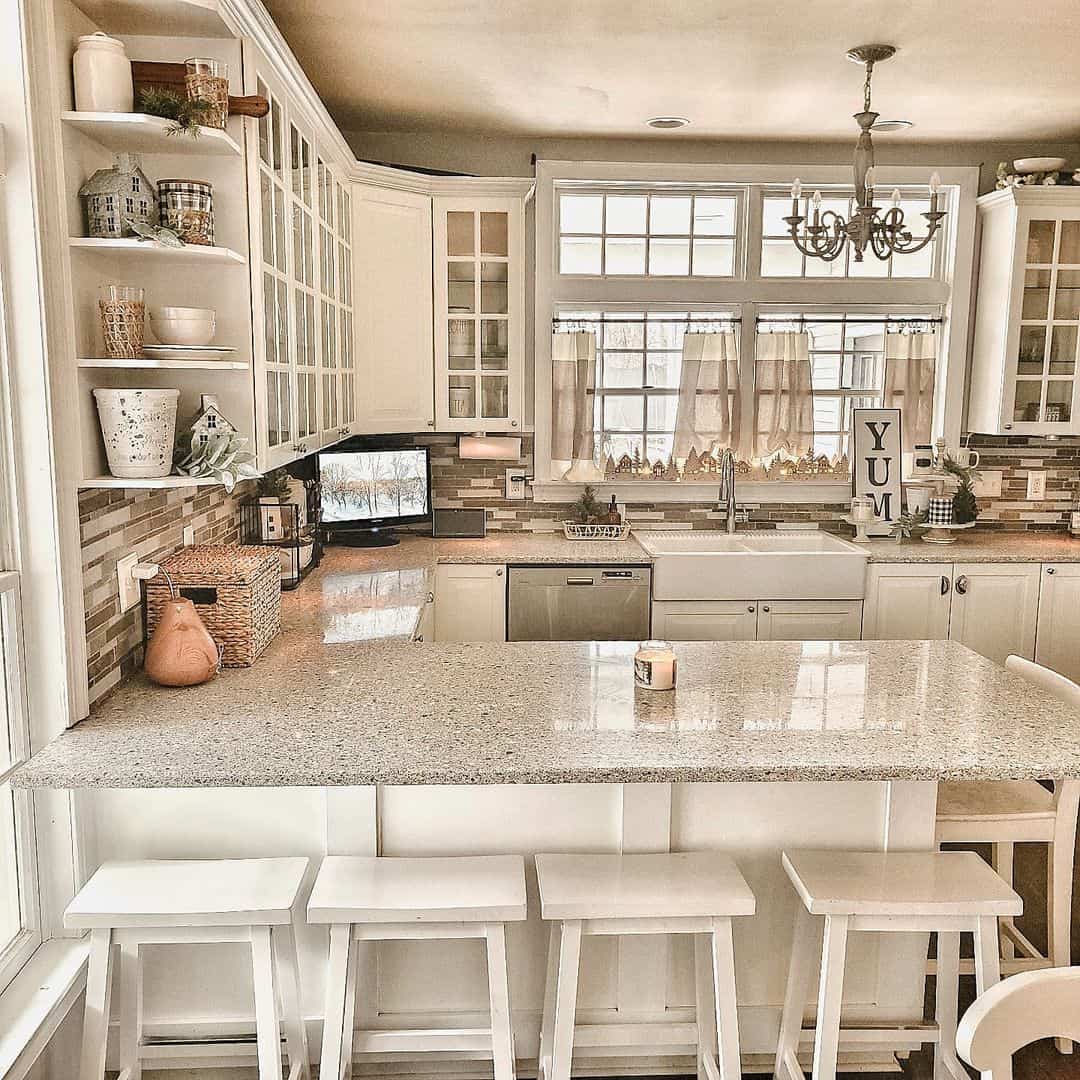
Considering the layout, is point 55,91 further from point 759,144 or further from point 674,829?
point 759,144

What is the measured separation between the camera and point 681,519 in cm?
507

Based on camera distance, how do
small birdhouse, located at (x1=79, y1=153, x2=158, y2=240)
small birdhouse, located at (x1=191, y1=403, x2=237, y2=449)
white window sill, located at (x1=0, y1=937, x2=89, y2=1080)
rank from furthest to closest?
small birdhouse, located at (x1=191, y1=403, x2=237, y2=449) < small birdhouse, located at (x1=79, y1=153, x2=158, y2=240) < white window sill, located at (x1=0, y1=937, x2=89, y2=1080)

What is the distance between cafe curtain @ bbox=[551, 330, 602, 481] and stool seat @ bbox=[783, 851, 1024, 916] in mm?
2923

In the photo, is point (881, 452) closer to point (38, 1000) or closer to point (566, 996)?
point (566, 996)

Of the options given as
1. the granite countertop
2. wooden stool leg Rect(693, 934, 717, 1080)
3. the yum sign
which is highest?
the yum sign

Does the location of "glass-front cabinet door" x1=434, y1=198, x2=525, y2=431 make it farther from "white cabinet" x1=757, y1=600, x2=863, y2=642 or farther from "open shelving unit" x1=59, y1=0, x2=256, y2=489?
"open shelving unit" x1=59, y1=0, x2=256, y2=489

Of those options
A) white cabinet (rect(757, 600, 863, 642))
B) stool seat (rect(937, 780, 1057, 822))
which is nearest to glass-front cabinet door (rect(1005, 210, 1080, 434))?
white cabinet (rect(757, 600, 863, 642))

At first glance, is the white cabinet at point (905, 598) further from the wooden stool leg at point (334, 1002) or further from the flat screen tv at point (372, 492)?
the wooden stool leg at point (334, 1002)

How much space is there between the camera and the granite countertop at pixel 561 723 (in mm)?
2031

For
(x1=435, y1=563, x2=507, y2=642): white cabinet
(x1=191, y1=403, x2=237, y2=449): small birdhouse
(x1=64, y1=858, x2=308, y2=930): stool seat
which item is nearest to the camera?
(x1=64, y1=858, x2=308, y2=930): stool seat

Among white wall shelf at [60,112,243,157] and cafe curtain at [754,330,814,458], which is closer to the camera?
white wall shelf at [60,112,243,157]

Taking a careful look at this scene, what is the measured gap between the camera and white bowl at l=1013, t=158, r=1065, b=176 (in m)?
4.59

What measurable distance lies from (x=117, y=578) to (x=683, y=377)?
3166 mm

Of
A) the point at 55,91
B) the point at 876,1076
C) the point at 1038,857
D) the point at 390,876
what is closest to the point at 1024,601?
the point at 1038,857
